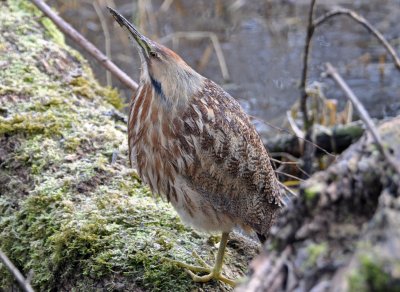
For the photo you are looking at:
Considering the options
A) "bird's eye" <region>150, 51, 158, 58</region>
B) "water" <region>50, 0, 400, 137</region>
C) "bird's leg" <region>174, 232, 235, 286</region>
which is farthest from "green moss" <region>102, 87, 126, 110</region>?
"water" <region>50, 0, 400, 137</region>

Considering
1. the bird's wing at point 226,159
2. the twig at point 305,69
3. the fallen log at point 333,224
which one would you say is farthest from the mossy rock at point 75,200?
the twig at point 305,69

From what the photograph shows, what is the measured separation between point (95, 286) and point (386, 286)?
1762 mm

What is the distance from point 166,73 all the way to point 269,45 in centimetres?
500

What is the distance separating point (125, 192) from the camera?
3.39m

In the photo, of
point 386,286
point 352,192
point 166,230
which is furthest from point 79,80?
point 386,286

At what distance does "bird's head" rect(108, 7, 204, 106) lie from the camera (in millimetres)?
2932

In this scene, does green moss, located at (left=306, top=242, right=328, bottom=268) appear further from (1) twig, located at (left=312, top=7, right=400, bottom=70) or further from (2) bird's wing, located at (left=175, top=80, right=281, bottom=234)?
(1) twig, located at (left=312, top=7, right=400, bottom=70)

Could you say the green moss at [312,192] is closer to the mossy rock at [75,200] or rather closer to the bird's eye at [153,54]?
the mossy rock at [75,200]

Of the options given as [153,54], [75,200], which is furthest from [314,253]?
[75,200]

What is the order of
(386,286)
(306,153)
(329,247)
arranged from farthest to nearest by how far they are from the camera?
1. (306,153)
2. (329,247)
3. (386,286)

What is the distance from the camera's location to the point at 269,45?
7.80 metres

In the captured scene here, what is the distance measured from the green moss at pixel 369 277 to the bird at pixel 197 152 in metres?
1.58

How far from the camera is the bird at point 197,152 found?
2894mm

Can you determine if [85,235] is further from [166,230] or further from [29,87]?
[29,87]
